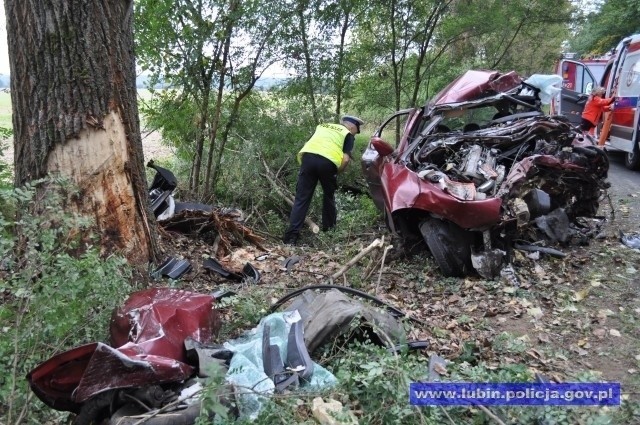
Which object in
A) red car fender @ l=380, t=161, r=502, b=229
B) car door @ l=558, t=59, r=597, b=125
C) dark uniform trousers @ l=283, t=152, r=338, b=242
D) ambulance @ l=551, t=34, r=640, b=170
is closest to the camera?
red car fender @ l=380, t=161, r=502, b=229

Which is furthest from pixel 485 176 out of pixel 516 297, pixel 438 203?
pixel 516 297

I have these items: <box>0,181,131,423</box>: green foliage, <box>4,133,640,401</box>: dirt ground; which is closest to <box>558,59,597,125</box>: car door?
<box>4,133,640,401</box>: dirt ground

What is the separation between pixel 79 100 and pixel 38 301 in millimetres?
1774

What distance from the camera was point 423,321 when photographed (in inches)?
142

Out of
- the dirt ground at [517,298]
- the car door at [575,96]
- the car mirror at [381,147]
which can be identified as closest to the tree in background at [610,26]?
the car door at [575,96]

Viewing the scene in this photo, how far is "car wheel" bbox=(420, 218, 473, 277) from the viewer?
4.51m

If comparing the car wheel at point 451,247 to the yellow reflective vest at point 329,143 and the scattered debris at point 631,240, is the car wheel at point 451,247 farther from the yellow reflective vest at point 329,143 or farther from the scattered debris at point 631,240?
the yellow reflective vest at point 329,143

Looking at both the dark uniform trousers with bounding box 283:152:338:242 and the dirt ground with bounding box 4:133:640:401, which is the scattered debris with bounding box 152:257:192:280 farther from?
the dark uniform trousers with bounding box 283:152:338:242

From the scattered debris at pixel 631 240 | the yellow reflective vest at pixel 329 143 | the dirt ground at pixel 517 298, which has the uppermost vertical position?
the yellow reflective vest at pixel 329 143

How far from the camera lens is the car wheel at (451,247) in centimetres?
451

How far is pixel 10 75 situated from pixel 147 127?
3.34 m

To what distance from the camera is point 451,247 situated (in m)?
4.52

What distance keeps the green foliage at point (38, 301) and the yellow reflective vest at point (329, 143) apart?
3.99m

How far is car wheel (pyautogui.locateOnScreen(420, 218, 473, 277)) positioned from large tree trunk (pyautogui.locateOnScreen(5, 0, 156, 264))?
2.69 m
